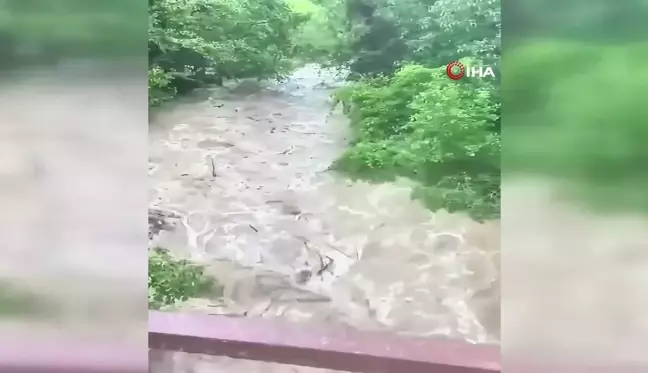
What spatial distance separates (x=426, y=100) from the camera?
1.22 metres

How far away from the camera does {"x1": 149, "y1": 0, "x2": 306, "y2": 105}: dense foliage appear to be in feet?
4.21

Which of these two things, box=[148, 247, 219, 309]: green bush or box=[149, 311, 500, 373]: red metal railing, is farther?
box=[148, 247, 219, 309]: green bush

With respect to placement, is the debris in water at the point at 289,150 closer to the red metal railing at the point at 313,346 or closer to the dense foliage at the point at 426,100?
the dense foliage at the point at 426,100

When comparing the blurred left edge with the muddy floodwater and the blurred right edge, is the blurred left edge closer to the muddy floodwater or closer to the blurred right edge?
the muddy floodwater

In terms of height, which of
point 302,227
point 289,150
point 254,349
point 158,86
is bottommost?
point 254,349

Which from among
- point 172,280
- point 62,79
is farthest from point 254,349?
point 62,79

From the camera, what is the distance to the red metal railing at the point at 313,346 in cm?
120

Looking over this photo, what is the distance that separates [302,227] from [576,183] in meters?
0.51

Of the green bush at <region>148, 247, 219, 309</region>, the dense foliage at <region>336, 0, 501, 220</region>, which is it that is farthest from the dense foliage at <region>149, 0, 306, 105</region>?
the green bush at <region>148, 247, 219, 309</region>

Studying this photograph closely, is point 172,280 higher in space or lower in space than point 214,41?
lower

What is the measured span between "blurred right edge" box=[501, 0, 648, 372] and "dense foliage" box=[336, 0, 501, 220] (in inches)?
1.6

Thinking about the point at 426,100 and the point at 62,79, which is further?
the point at 62,79

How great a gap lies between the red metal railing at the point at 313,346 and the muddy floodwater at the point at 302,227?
0.07 feet

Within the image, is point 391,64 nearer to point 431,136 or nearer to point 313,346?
point 431,136
